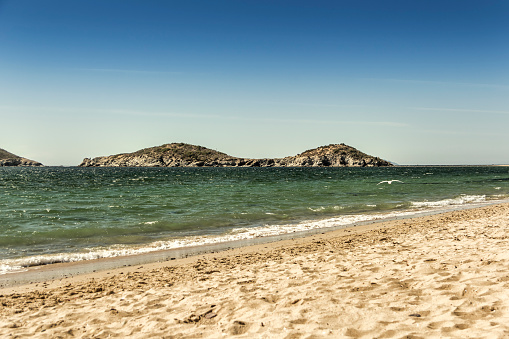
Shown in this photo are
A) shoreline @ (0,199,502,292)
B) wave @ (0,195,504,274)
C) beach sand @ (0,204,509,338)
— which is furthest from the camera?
wave @ (0,195,504,274)

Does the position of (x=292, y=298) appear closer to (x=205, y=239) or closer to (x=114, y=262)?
(x=114, y=262)

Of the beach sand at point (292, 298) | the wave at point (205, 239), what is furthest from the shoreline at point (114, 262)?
the beach sand at point (292, 298)

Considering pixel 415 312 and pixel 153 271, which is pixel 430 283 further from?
pixel 153 271

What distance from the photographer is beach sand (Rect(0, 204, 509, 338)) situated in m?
4.66

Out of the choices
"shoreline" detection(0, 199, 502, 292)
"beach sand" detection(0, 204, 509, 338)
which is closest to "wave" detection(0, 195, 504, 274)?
"shoreline" detection(0, 199, 502, 292)

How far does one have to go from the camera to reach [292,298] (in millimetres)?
5895

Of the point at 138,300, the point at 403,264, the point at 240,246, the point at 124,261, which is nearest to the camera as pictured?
the point at 138,300

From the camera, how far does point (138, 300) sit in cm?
648

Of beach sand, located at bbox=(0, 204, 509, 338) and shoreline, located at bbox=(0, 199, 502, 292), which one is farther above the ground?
beach sand, located at bbox=(0, 204, 509, 338)

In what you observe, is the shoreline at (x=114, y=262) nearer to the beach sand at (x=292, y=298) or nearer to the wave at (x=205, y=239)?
the wave at (x=205, y=239)

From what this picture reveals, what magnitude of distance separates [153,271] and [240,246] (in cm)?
403

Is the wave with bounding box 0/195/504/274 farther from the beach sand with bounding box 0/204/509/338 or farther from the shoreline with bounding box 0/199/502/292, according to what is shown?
the beach sand with bounding box 0/204/509/338

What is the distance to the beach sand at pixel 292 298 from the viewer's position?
4.66 m

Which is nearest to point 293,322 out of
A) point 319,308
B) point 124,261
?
point 319,308
